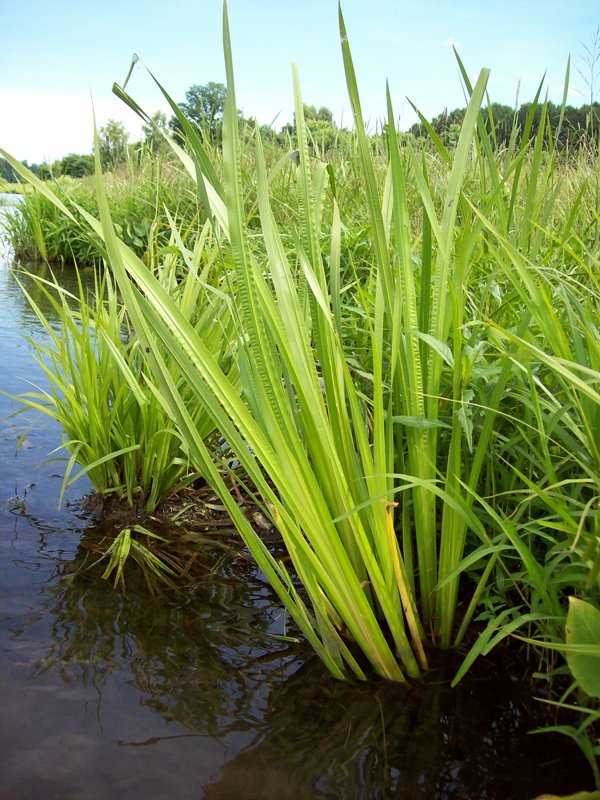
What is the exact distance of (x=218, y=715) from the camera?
1.33 m

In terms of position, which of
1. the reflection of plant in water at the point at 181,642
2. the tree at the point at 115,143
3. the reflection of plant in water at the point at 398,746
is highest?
the tree at the point at 115,143

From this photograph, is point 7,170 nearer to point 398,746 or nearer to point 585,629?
point 398,746

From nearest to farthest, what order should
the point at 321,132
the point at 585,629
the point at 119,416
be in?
the point at 585,629, the point at 119,416, the point at 321,132

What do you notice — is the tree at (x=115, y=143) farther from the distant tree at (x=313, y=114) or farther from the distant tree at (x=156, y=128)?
the distant tree at (x=313, y=114)

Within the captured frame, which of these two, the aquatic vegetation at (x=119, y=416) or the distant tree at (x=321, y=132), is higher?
the distant tree at (x=321, y=132)

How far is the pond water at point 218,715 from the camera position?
117 cm

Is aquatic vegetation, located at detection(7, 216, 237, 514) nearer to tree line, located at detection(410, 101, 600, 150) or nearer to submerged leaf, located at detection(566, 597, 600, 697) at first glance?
tree line, located at detection(410, 101, 600, 150)

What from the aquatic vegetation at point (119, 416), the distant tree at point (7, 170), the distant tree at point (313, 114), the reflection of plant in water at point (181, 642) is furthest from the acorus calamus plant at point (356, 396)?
the distant tree at point (313, 114)

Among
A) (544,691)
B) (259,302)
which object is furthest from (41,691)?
(544,691)

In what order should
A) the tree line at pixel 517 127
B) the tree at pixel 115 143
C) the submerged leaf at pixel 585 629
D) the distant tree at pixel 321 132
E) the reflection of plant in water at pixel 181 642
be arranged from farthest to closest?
the tree at pixel 115 143 < the distant tree at pixel 321 132 < the tree line at pixel 517 127 < the reflection of plant in water at pixel 181 642 < the submerged leaf at pixel 585 629

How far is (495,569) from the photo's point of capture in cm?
144

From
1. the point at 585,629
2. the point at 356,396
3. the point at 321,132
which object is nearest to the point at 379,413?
the point at 356,396

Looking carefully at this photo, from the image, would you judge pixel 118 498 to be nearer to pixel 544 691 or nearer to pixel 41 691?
pixel 41 691

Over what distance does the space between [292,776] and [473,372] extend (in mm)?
850
